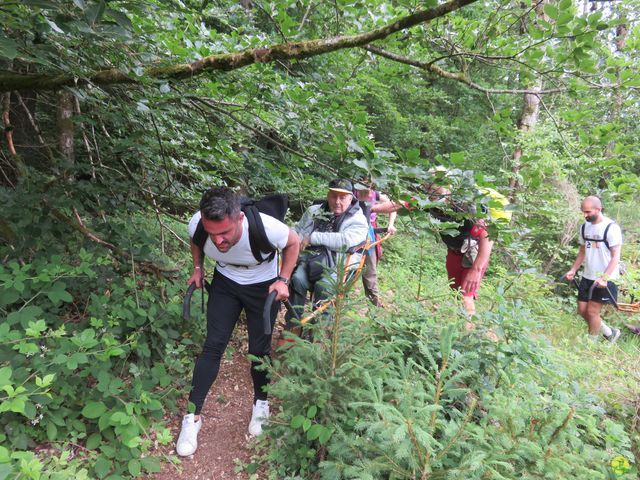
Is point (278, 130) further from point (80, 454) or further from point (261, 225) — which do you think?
point (80, 454)

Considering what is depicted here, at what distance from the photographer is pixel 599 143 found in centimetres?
170

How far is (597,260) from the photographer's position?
518 centimetres

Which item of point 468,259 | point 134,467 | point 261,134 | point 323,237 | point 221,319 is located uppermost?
point 261,134

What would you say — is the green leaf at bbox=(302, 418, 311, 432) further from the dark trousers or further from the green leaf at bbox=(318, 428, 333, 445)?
the dark trousers

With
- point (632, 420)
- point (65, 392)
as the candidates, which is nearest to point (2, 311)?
point (65, 392)

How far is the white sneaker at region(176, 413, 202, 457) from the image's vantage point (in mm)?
2680

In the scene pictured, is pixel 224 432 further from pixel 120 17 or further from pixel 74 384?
pixel 120 17

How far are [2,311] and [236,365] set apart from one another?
208 centimetres

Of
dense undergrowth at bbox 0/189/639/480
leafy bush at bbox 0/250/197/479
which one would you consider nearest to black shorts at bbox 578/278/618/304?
dense undergrowth at bbox 0/189/639/480

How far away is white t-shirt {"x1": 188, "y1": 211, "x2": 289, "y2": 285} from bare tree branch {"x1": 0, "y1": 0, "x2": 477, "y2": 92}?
1.00 m

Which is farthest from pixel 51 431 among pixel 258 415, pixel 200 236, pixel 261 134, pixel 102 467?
pixel 261 134

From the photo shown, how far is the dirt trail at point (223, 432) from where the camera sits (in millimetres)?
2613

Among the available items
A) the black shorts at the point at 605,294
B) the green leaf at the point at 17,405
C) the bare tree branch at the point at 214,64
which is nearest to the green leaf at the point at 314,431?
the green leaf at the point at 17,405

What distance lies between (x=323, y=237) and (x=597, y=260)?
4301 millimetres
